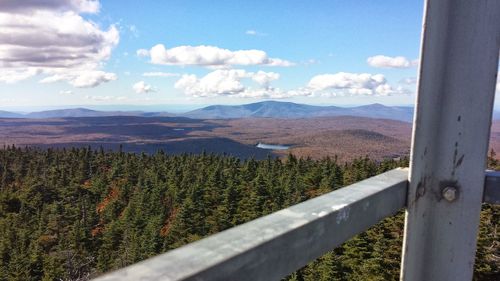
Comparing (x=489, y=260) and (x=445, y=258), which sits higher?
(x=445, y=258)

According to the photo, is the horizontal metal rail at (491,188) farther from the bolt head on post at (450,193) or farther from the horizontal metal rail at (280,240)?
the horizontal metal rail at (280,240)

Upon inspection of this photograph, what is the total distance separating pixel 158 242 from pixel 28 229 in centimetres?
3521

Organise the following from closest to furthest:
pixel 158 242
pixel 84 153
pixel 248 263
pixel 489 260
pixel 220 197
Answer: pixel 248 263 → pixel 489 260 → pixel 158 242 → pixel 220 197 → pixel 84 153

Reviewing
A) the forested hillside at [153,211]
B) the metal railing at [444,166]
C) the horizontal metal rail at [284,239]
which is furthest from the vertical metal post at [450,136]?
the forested hillside at [153,211]

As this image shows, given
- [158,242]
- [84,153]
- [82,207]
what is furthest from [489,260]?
[84,153]

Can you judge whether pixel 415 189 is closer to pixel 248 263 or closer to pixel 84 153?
pixel 248 263

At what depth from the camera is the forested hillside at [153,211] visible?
40.8 metres

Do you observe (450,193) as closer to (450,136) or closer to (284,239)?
(450,136)

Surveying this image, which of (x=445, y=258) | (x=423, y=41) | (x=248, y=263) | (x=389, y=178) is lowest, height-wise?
(x=445, y=258)

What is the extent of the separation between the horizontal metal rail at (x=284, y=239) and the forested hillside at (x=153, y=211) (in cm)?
2850

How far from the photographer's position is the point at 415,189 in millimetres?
1846

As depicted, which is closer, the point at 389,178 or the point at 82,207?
the point at 389,178

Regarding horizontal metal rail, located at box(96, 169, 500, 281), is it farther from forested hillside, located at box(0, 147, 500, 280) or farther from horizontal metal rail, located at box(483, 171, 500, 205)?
forested hillside, located at box(0, 147, 500, 280)

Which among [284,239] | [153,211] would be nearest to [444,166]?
[284,239]
